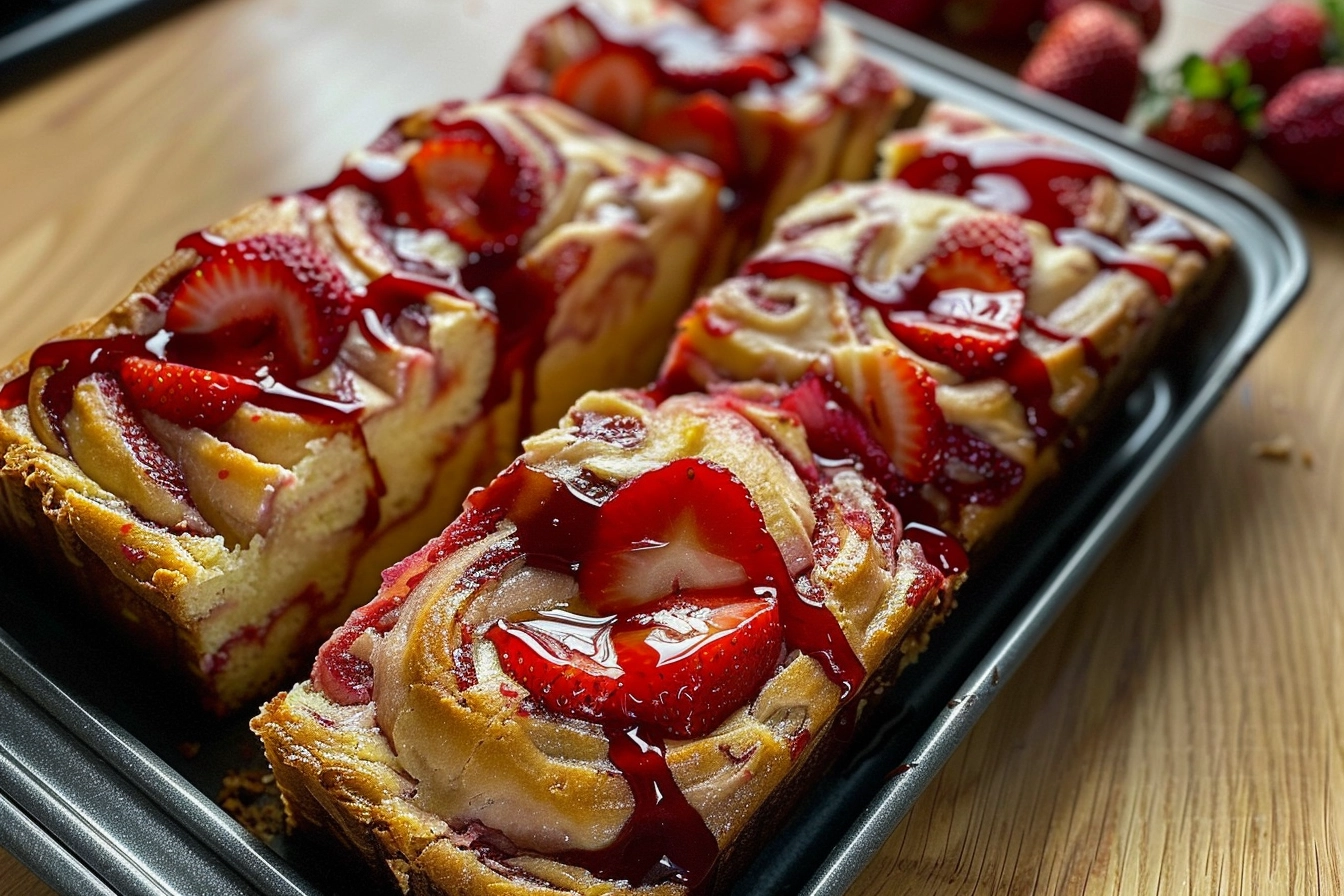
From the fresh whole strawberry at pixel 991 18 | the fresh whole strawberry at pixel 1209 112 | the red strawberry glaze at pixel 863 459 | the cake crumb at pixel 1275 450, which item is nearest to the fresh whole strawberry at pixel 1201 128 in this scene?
the fresh whole strawberry at pixel 1209 112

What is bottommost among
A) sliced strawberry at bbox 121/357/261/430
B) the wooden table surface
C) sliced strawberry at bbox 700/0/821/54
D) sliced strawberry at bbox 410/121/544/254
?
the wooden table surface

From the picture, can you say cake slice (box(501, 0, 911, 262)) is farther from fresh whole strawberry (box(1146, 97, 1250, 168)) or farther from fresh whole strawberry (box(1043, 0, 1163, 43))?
fresh whole strawberry (box(1043, 0, 1163, 43))

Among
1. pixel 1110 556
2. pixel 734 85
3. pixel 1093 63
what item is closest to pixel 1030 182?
pixel 734 85

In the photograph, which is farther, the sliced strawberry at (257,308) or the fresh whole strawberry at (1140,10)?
the fresh whole strawberry at (1140,10)

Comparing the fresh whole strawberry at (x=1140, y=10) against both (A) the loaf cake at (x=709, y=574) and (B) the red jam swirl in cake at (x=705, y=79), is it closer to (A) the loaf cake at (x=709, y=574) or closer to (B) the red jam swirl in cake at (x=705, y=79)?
(B) the red jam swirl in cake at (x=705, y=79)

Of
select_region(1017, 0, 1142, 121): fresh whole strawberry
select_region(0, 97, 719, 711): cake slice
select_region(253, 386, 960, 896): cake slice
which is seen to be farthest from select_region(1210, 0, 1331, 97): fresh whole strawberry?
select_region(253, 386, 960, 896): cake slice

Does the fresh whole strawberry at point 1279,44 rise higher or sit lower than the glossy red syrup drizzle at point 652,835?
higher

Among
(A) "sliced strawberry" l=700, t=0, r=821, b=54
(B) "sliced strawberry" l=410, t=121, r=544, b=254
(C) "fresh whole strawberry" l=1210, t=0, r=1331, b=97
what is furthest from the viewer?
(C) "fresh whole strawberry" l=1210, t=0, r=1331, b=97
